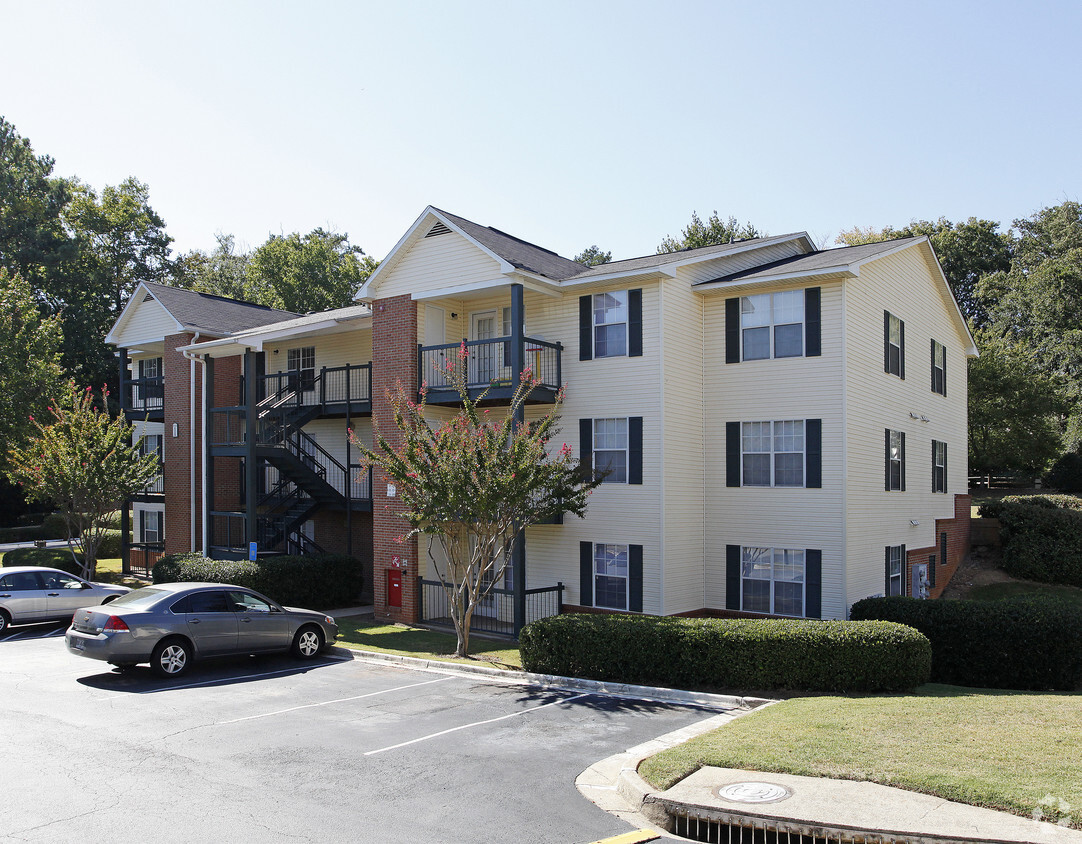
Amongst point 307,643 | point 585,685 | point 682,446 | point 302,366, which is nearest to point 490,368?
point 682,446

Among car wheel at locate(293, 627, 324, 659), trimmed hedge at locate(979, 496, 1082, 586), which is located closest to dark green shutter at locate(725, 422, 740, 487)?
car wheel at locate(293, 627, 324, 659)

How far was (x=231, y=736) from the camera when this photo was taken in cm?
1065

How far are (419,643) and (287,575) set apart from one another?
5.49 metres

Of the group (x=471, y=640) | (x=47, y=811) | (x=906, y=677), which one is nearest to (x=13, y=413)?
(x=471, y=640)

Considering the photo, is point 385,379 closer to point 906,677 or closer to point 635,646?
point 635,646

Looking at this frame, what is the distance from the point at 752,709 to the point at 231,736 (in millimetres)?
6985

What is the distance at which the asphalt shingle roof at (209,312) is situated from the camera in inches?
1118

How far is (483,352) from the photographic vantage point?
21953 millimetres

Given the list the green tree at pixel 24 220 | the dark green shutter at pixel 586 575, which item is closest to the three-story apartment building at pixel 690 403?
the dark green shutter at pixel 586 575

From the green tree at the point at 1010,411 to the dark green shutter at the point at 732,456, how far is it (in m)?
24.3

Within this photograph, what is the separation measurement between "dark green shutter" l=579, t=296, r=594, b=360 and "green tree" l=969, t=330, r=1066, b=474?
26025 mm

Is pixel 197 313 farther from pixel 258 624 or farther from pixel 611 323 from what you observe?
pixel 258 624

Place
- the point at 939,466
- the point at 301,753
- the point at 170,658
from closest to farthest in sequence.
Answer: the point at 301,753 → the point at 170,658 → the point at 939,466

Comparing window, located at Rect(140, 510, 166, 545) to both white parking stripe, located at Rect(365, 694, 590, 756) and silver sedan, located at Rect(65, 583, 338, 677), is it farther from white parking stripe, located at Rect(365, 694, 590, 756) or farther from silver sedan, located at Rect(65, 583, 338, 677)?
white parking stripe, located at Rect(365, 694, 590, 756)
